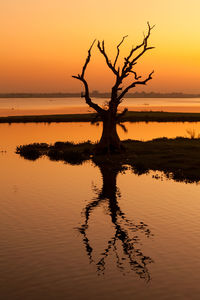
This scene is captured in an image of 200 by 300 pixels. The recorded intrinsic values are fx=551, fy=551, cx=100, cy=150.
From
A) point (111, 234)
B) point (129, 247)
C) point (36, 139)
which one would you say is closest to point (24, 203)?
point (111, 234)

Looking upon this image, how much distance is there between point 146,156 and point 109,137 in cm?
329

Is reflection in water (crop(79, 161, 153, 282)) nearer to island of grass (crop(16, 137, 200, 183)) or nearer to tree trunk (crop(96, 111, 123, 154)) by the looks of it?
island of grass (crop(16, 137, 200, 183))

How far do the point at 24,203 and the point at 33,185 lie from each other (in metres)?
4.59

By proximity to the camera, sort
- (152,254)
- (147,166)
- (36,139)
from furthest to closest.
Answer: (36,139)
(147,166)
(152,254)

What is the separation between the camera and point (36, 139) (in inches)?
2232

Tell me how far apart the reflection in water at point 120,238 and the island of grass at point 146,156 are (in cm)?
635

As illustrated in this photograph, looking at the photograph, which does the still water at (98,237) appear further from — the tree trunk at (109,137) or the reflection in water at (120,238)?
the tree trunk at (109,137)

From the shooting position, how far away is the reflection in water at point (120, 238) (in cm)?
1504

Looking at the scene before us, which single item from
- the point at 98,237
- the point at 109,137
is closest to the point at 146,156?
the point at 109,137

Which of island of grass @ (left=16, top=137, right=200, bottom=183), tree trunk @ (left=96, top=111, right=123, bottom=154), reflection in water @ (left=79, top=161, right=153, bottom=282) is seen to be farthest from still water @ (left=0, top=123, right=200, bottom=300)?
tree trunk @ (left=96, top=111, right=123, bottom=154)

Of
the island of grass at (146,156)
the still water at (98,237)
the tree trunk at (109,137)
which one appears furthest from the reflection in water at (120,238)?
the tree trunk at (109,137)

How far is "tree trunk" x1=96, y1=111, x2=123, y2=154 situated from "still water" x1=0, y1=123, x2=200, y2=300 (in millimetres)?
9903

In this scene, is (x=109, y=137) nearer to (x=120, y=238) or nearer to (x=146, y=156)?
(x=146, y=156)

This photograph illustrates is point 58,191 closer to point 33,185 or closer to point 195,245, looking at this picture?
point 33,185
